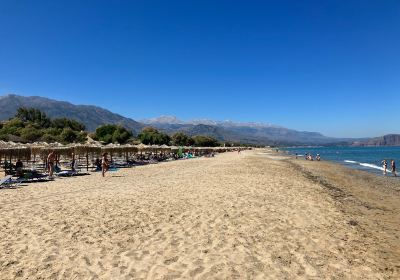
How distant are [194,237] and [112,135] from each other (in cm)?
8704

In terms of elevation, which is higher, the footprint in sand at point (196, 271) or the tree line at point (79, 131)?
the tree line at point (79, 131)

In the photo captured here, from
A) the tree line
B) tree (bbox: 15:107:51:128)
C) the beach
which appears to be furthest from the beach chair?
tree (bbox: 15:107:51:128)

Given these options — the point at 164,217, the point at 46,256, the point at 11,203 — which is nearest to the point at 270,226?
the point at 164,217

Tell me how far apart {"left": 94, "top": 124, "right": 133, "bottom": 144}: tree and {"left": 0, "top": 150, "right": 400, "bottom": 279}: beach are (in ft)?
247

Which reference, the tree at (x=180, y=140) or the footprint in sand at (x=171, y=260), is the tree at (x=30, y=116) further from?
the footprint in sand at (x=171, y=260)

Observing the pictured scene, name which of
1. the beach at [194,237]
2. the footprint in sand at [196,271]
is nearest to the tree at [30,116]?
the beach at [194,237]

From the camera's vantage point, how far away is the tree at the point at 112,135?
87.6m

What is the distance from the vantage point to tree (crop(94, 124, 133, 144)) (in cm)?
8762

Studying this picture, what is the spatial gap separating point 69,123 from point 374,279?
112 m

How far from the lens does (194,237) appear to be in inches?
282

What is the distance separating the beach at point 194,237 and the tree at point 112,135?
75.3m

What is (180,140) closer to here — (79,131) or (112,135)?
(112,135)

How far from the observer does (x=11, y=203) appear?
10.8m

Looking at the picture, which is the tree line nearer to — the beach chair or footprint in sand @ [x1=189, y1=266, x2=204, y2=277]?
the beach chair
